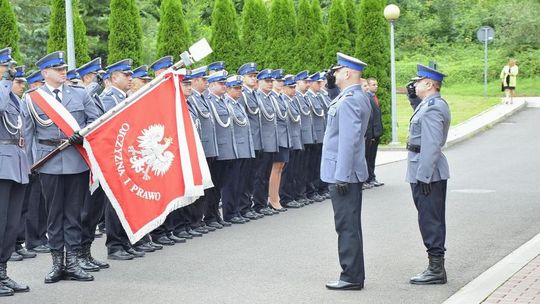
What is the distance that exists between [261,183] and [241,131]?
1.25 meters

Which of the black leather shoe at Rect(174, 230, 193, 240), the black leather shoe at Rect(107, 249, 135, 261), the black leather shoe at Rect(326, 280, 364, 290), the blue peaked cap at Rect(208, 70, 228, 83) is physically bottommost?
the black leather shoe at Rect(174, 230, 193, 240)

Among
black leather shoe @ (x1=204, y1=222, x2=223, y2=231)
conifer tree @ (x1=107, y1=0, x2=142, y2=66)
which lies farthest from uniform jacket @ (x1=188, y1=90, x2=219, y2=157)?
conifer tree @ (x1=107, y1=0, x2=142, y2=66)

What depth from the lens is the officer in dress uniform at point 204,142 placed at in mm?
13742

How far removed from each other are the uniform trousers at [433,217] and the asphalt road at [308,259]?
0.40m

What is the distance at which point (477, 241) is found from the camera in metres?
12.3

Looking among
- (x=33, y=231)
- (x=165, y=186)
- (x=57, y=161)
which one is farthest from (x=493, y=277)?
(x=33, y=231)

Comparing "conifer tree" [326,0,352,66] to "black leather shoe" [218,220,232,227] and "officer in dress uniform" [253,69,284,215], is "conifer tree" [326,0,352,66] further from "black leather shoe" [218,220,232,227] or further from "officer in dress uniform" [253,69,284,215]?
"black leather shoe" [218,220,232,227]

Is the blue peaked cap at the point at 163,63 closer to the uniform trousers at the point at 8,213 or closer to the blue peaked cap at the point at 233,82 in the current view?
the blue peaked cap at the point at 233,82

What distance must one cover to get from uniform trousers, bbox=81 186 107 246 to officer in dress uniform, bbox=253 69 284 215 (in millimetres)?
4603

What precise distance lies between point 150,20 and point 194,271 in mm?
27771

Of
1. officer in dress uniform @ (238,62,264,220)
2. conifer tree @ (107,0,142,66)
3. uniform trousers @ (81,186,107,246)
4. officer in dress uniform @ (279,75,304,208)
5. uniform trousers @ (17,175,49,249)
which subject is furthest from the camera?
conifer tree @ (107,0,142,66)

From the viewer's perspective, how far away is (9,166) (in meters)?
9.66

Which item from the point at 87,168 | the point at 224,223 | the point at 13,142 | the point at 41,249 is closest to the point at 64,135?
the point at 87,168

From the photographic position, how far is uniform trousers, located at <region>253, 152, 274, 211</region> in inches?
613
